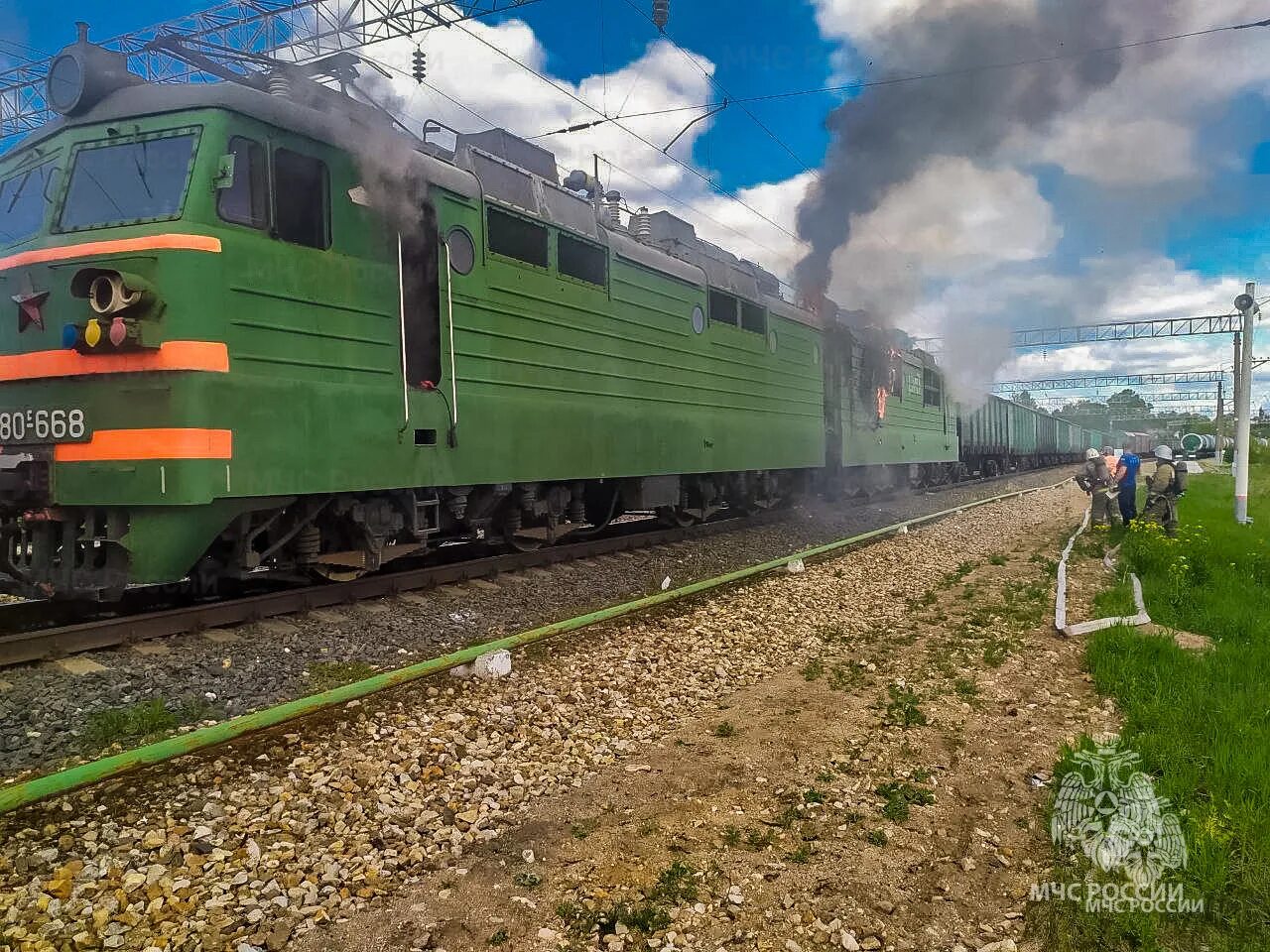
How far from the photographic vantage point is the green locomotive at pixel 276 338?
5305mm

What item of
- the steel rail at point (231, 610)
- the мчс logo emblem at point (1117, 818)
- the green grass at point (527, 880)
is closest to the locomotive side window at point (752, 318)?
the steel rail at point (231, 610)

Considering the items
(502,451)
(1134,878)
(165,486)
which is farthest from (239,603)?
(1134,878)

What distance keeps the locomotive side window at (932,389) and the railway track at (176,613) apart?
1625cm

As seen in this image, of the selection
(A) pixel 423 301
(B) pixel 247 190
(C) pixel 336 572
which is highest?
(B) pixel 247 190

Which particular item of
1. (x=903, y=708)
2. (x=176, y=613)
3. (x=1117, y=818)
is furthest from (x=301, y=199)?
(x=1117, y=818)

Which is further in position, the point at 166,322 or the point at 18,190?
the point at 18,190

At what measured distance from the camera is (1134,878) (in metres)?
2.80

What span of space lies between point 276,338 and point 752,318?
8.51 meters

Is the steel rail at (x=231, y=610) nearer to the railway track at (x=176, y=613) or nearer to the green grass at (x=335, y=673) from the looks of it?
the railway track at (x=176, y=613)

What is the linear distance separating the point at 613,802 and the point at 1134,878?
6.44 ft

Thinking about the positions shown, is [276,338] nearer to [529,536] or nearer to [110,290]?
[110,290]

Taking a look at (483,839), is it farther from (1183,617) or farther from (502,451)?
(1183,617)

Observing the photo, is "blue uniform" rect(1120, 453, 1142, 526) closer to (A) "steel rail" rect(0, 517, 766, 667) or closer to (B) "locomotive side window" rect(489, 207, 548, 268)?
(A) "steel rail" rect(0, 517, 766, 667)

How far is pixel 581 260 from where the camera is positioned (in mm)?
8953
